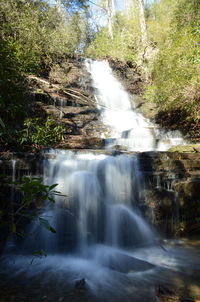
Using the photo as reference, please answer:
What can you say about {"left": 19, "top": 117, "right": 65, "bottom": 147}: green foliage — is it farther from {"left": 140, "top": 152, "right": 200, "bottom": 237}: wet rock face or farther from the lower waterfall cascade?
{"left": 140, "top": 152, "right": 200, "bottom": 237}: wet rock face

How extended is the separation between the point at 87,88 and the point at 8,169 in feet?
36.0

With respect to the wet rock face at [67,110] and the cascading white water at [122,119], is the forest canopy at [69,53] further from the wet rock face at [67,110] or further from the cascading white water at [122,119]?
the cascading white water at [122,119]

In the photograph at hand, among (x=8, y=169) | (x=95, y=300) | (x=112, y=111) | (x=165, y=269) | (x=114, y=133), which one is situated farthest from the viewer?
(x=112, y=111)

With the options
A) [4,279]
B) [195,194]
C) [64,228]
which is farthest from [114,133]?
[4,279]

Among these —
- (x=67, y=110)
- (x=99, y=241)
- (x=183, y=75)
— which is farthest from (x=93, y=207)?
(x=67, y=110)

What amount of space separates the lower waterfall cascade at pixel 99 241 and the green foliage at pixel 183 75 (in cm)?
497

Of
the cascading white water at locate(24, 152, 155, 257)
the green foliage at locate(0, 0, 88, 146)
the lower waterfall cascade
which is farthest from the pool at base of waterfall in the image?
the green foliage at locate(0, 0, 88, 146)

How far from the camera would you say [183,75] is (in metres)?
9.80

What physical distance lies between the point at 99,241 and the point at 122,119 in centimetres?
907

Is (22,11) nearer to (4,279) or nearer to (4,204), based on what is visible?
(4,204)

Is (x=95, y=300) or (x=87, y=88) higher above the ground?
(x=87, y=88)

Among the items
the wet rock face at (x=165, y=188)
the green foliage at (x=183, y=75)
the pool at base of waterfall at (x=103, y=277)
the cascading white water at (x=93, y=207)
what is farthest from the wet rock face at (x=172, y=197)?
the green foliage at (x=183, y=75)

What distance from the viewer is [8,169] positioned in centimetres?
513

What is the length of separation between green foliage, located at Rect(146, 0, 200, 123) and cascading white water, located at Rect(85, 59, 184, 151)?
1.37 metres
